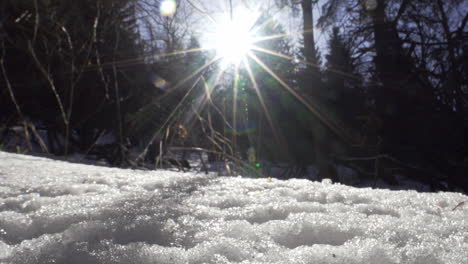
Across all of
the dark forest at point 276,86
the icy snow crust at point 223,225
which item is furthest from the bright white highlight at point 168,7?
the icy snow crust at point 223,225

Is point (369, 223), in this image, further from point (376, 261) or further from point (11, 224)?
point (11, 224)

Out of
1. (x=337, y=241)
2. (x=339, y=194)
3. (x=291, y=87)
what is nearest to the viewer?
(x=337, y=241)

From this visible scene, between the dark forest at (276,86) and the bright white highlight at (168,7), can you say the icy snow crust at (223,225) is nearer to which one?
the dark forest at (276,86)

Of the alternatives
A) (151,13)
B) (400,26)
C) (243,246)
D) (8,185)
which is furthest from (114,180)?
(400,26)

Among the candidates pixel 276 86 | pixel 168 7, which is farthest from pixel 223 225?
pixel 276 86

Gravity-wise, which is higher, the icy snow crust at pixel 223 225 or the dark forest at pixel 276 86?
the dark forest at pixel 276 86

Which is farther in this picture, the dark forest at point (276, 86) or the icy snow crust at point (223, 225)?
the dark forest at point (276, 86)
